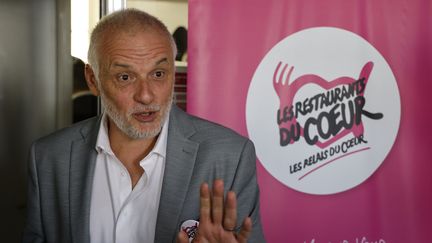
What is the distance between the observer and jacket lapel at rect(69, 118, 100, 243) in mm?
1907

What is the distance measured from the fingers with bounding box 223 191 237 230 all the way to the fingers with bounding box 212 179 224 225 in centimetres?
1

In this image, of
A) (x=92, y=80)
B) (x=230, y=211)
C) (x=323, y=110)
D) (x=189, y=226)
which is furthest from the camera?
(x=323, y=110)

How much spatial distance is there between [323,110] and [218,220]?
1.63 metres

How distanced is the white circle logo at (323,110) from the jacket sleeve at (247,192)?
3.15 ft

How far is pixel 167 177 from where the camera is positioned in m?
1.90

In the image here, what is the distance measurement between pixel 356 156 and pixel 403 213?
36cm

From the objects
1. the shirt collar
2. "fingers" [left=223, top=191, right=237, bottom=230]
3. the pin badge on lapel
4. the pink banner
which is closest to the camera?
"fingers" [left=223, top=191, right=237, bottom=230]

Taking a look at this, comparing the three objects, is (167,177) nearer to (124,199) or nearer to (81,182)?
(124,199)

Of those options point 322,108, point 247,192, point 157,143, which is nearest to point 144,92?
point 157,143

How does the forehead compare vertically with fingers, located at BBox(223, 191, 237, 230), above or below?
above

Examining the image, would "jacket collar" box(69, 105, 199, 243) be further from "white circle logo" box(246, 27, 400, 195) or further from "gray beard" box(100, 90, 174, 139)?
"white circle logo" box(246, 27, 400, 195)

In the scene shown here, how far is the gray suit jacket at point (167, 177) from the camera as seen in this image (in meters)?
1.90

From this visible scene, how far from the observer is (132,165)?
203cm

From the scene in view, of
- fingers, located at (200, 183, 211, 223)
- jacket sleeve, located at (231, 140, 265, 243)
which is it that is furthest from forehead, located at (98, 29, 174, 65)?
fingers, located at (200, 183, 211, 223)
